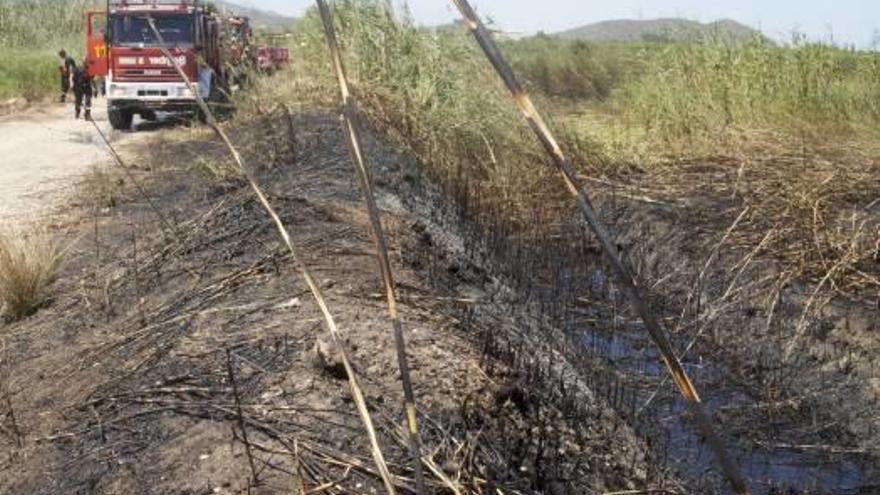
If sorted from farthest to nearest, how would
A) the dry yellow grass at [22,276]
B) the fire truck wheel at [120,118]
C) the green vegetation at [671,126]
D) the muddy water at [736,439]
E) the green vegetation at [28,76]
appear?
1. the green vegetation at [28,76]
2. the fire truck wheel at [120,118]
3. the green vegetation at [671,126]
4. the dry yellow grass at [22,276]
5. the muddy water at [736,439]

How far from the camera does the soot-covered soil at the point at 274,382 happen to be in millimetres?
3635

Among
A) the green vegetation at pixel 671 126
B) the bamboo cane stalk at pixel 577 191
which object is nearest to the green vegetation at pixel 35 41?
Result: the green vegetation at pixel 671 126

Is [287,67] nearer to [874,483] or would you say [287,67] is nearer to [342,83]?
[874,483]

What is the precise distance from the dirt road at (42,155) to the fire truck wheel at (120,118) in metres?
0.38

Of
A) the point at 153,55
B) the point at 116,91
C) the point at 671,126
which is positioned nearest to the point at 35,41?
the point at 116,91

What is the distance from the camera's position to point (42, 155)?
16094 mm

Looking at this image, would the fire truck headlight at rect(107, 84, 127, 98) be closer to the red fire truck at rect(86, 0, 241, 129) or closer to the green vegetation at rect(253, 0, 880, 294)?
the red fire truck at rect(86, 0, 241, 129)

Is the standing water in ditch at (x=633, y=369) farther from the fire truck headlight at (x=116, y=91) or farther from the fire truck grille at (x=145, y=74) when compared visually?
the fire truck headlight at (x=116, y=91)

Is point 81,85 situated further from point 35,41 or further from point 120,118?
point 35,41

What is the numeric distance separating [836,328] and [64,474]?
17.2 feet

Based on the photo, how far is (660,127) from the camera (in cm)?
1202

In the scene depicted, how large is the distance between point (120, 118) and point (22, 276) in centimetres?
1429

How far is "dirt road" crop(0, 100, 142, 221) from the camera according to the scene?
1189 centimetres

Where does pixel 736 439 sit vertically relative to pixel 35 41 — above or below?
below
